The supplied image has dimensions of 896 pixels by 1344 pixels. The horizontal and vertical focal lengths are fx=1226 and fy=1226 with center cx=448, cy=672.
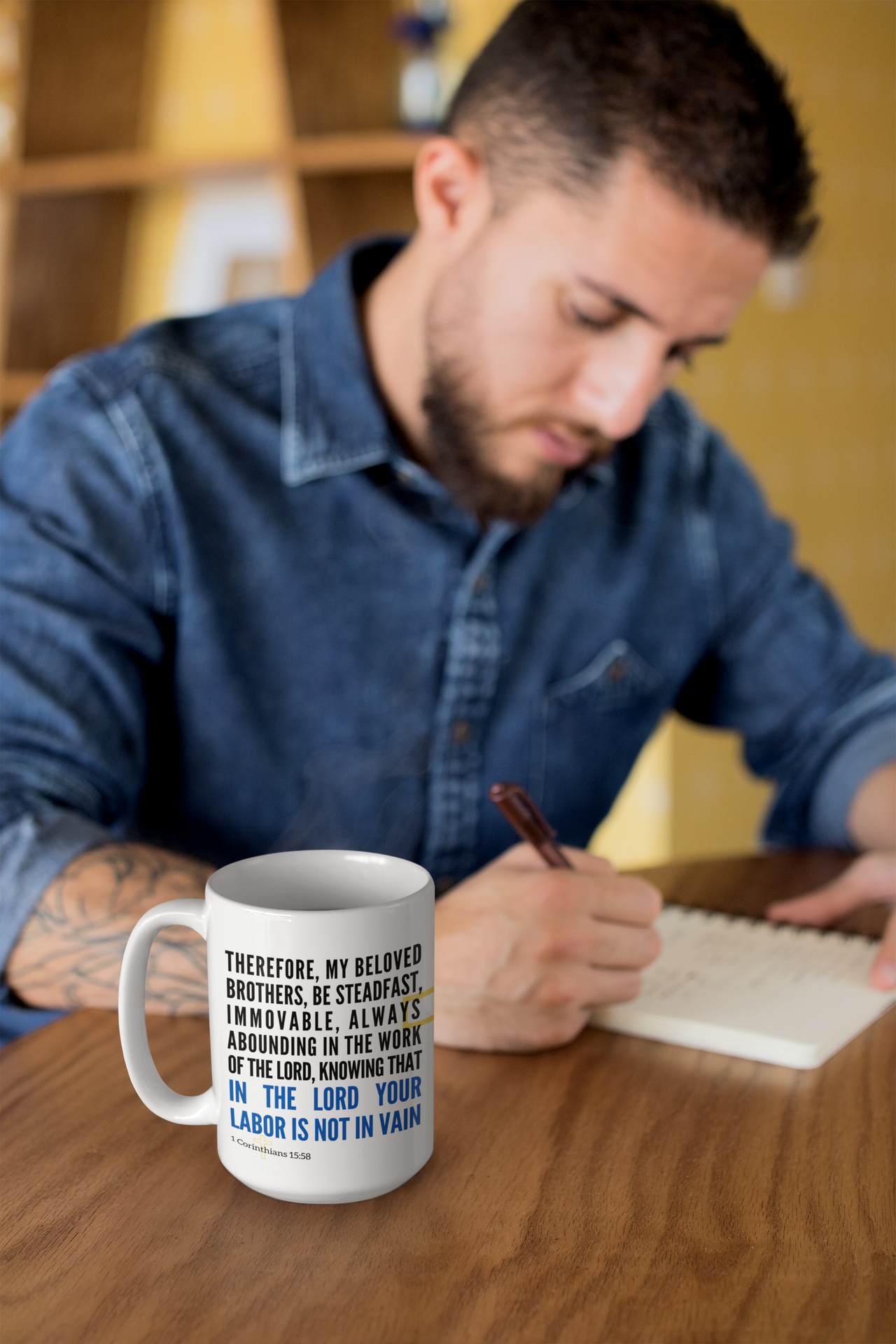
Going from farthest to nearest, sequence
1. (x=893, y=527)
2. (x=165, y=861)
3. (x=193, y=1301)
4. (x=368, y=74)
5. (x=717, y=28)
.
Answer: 1. (x=893, y=527)
2. (x=368, y=74)
3. (x=717, y=28)
4. (x=165, y=861)
5. (x=193, y=1301)

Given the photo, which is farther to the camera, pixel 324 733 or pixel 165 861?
pixel 324 733

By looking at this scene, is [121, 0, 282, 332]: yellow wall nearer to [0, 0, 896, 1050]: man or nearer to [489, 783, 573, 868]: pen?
[0, 0, 896, 1050]: man

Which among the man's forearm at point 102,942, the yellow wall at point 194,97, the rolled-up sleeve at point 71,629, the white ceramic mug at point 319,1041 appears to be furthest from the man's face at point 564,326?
the yellow wall at point 194,97

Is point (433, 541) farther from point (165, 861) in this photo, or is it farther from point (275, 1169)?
point (275, 1169)

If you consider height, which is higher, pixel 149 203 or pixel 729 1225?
pixel 149 203

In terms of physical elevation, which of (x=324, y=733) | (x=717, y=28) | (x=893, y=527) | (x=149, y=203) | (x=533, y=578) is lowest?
(x=893, y=527)

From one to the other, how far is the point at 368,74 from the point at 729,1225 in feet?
7.61

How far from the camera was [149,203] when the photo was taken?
2756mm

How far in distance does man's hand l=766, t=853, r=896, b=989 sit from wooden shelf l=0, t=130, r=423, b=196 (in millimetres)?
1677

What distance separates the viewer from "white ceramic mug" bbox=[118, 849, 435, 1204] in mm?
491

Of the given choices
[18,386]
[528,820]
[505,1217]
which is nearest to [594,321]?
[528,820]

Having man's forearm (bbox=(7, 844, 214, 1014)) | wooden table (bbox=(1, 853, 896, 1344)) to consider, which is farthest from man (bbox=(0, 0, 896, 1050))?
wooden table (bbox=(1, 853, 896, 1344))

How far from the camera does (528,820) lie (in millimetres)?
714

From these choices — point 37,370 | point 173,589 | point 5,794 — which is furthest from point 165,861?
point 37,370
